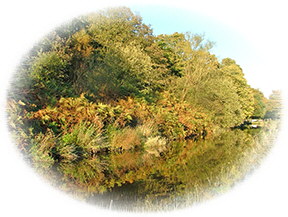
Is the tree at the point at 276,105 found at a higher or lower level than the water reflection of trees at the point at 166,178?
higher

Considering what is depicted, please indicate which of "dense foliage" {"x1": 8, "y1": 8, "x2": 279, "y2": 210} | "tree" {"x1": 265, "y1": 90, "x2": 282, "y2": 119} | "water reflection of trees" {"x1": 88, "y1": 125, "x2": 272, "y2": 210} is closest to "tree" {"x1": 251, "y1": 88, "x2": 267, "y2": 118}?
"tree" {"x1": 265, "y1": 90, "x2": 282, "y2": 119}

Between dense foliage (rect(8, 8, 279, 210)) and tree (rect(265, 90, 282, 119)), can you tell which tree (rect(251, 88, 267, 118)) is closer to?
tree (rect(265, 90, 282, 119))

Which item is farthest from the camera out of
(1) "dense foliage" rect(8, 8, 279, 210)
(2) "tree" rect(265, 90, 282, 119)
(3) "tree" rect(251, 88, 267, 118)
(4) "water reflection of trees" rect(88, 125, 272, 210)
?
(3) "tree" rect(251, 88, 267, 118)

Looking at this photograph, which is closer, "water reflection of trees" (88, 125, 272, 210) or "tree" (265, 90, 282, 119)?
"water reflection of trees" (88, 125, 272, 210)

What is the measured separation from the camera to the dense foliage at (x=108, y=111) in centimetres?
1031

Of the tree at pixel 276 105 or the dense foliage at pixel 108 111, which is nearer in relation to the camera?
the dense foliage at pixel 108 111

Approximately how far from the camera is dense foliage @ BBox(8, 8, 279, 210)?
1031 centimetres

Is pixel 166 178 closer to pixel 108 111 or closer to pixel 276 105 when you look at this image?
pixel 108 111

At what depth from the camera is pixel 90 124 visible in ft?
47.6

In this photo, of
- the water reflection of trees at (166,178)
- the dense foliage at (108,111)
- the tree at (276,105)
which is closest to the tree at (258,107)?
the tree at (276,105)

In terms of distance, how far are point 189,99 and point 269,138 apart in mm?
18428

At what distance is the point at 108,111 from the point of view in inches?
631

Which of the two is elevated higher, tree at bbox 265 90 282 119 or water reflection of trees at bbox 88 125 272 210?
tree at bbox 265 90 282 119

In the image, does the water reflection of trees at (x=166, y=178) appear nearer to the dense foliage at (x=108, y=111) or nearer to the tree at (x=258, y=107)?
the dense foliage at (x=108, y=111)
